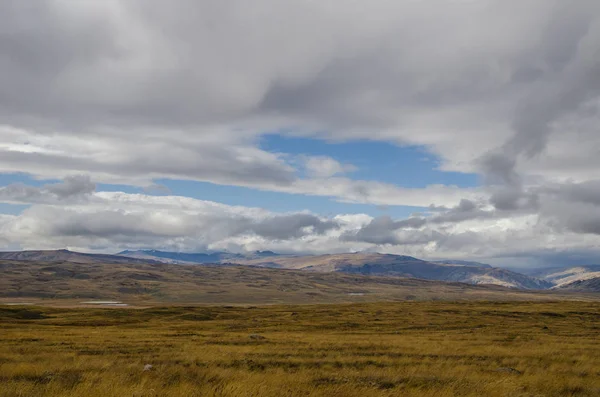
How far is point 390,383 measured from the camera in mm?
16766

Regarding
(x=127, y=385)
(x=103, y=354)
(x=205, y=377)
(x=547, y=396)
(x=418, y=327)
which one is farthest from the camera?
(x=418, y=327)

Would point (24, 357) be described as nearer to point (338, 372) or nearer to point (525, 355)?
point (338, 372)

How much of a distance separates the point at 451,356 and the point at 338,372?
32.2ft

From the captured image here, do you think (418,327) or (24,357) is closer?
(24,357)

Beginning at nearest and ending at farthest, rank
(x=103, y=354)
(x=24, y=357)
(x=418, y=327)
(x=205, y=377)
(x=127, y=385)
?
(x=127, y=385)
(x=205, y=377)
(x=24, y=357)
(x=103, y=354)
(x=418, y=327)

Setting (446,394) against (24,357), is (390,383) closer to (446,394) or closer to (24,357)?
(446,394)

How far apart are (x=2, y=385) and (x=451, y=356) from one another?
21670mm

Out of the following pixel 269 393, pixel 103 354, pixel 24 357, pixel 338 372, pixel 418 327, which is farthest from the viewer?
pixel 418 327

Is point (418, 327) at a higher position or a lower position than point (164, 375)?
lower

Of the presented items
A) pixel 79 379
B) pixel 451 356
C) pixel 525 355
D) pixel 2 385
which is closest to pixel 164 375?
pixel 79 379

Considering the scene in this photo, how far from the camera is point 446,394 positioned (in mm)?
13820

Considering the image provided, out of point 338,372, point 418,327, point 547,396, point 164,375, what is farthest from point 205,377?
point 418,327

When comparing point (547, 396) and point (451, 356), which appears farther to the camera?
point (451, 356)

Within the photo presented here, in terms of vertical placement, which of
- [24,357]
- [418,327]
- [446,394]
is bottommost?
[418,327]
